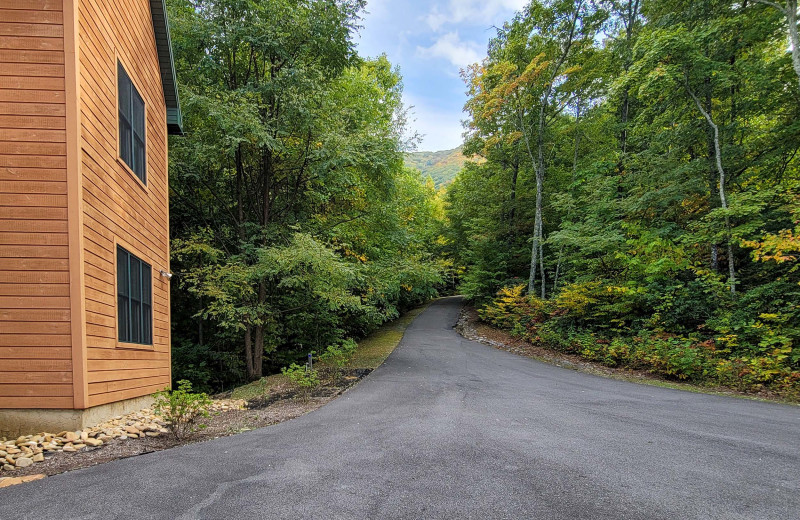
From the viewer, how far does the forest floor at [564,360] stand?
6.68 m

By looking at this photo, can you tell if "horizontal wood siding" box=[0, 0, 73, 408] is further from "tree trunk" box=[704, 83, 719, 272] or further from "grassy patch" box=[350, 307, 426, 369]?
"tree trunk" box=[704, 83, 719, 272]

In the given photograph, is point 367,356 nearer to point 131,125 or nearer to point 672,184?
point 131,125

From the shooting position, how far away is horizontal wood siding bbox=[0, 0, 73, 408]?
3.81 meters

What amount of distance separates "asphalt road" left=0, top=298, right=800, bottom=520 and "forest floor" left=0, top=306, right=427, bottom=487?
285 mm

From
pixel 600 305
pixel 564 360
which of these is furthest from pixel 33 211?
pixel 600 305

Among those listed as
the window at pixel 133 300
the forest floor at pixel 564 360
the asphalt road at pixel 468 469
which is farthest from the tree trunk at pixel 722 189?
the window at pixel 133 300

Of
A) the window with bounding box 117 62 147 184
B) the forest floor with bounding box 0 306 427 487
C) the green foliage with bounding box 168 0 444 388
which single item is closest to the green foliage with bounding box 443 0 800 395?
the green foliage with bounding box 168 0 444 388

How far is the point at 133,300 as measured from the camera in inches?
214

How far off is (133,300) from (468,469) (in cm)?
530

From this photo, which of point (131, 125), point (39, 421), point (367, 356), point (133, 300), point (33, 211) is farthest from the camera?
point (367, 356)

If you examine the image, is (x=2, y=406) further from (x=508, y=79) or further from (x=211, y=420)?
(x=508, y=79)

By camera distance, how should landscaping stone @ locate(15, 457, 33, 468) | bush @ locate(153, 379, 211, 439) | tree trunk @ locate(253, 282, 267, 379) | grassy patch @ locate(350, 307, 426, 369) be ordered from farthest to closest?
grassy patch @ locate(350, 307, 426, 369) → tree trunk @ locate(253, 282, 267, 379) → bush @ locate(153, 379, 211, 439) → landscaping stone @ locate(15, 457, 33, 468)

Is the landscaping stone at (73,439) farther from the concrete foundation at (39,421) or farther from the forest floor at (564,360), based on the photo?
the forest floor at (564,360)

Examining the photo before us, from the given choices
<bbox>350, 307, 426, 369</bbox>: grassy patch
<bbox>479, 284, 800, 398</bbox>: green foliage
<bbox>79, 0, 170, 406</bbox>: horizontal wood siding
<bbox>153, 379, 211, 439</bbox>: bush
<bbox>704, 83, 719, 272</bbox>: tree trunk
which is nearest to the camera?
<bbox>153, 379, 211, 439</bbox>: bush
